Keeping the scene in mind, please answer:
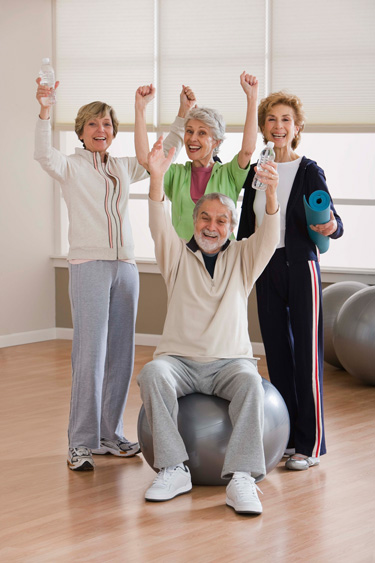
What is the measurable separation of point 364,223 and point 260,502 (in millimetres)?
3643

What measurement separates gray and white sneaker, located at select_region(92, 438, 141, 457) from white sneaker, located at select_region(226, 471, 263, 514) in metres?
0.75

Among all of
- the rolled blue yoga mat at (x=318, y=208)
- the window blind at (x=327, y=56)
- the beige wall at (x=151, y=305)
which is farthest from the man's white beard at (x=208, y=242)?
the beige wall at (x=151, y=305)

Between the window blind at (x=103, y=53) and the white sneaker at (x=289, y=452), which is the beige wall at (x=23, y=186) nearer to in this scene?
the window blind at (x=103, y=53)

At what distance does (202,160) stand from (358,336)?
2.09 meters

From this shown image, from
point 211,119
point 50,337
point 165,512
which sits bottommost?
point 50,337

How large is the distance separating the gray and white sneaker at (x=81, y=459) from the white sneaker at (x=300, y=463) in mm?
788

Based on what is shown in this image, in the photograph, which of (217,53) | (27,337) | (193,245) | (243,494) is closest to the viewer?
(243,494)

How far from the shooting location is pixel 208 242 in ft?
11.0

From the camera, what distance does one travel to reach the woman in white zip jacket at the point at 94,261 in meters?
3.54

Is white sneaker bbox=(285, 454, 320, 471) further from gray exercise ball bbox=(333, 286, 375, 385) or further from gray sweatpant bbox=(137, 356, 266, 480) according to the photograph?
gray exercise ball bbox=(333, 286, 375, 385)

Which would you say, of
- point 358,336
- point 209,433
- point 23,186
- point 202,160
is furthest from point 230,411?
point 23,186

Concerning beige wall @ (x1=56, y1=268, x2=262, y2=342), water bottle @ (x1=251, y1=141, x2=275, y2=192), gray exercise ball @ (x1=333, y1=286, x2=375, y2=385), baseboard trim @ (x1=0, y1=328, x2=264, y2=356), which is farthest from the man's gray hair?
beige wall @ (x1=56, y1=268, x2=262, y2=342)

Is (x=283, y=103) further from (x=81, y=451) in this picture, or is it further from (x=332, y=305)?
(x=332, y=305)

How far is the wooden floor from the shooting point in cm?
270
